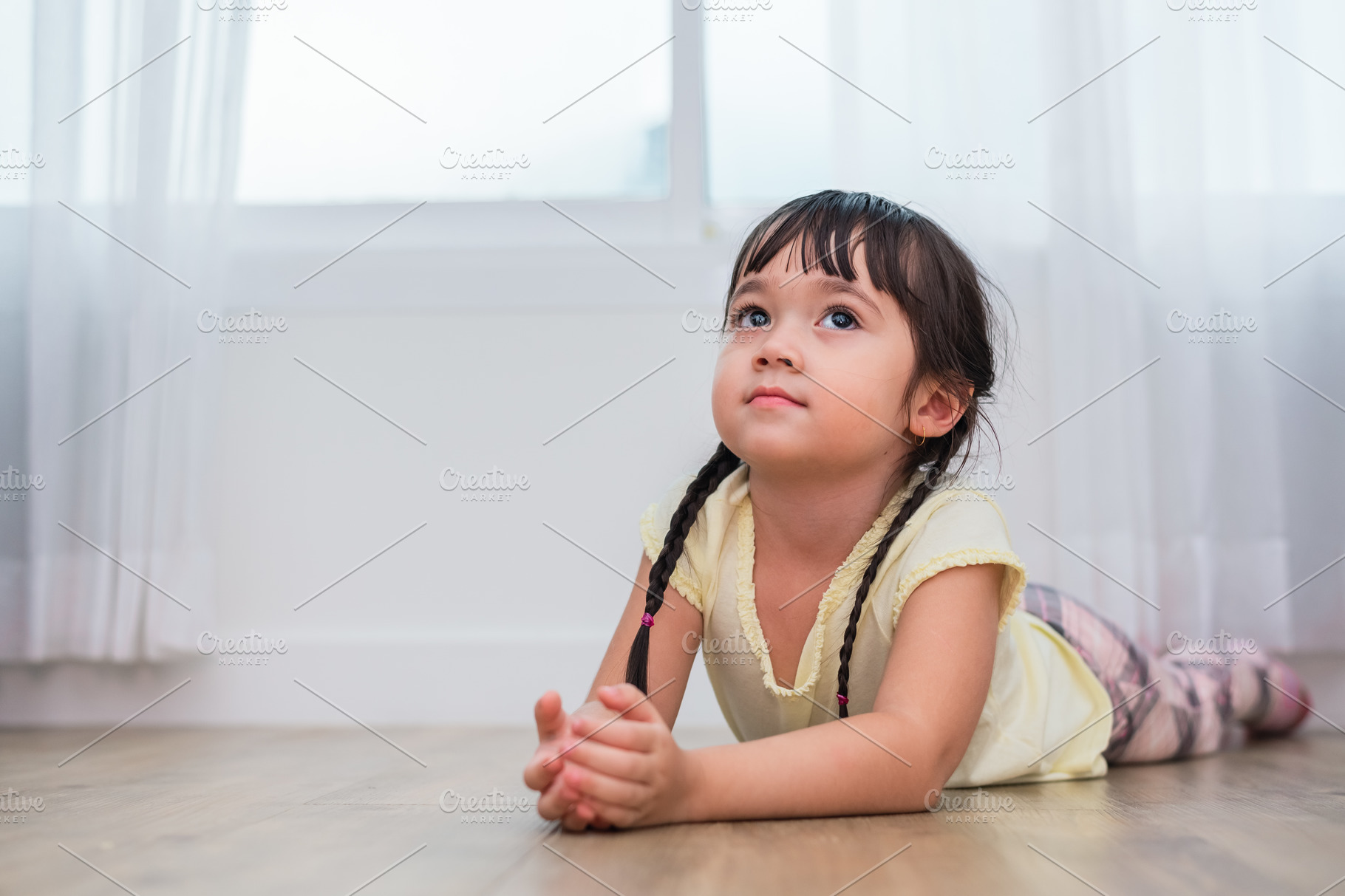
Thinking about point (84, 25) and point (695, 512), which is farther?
point (84, 25)

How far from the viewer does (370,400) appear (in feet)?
5.07

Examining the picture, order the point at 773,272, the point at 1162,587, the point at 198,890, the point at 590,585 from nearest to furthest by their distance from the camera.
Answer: the point at 198,890
the point at 773,272
the point at 1162,587
the point at 590,585

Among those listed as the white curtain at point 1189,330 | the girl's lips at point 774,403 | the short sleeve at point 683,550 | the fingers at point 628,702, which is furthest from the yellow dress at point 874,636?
the white curtain at point 1189,330

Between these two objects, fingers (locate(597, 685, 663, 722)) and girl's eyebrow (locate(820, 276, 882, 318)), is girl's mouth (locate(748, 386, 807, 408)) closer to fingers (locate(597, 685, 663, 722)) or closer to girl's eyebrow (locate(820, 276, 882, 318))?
girl's eyebrow (locate(820, 276, 882, 318))

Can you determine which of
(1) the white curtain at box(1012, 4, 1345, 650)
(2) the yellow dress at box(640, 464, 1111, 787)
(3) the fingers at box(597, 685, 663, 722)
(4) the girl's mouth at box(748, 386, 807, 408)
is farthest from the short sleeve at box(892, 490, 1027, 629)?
(1) the white curtain at box(1012, 4, 1345, 650)

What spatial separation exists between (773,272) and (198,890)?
63 centimetres

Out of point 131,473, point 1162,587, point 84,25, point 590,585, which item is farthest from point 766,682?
point 84,25

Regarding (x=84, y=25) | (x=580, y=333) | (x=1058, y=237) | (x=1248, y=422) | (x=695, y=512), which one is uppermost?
(x=84, y=25)

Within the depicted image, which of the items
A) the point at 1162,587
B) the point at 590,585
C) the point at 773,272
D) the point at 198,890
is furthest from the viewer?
the point at 590,585

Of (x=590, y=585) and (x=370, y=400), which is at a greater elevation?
(x=370, y=400)

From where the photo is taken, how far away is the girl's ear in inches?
35.5

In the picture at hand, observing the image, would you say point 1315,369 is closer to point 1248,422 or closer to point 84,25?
point 1248,422

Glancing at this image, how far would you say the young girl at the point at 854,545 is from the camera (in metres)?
0.75

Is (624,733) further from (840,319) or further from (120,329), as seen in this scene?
(120,329)
